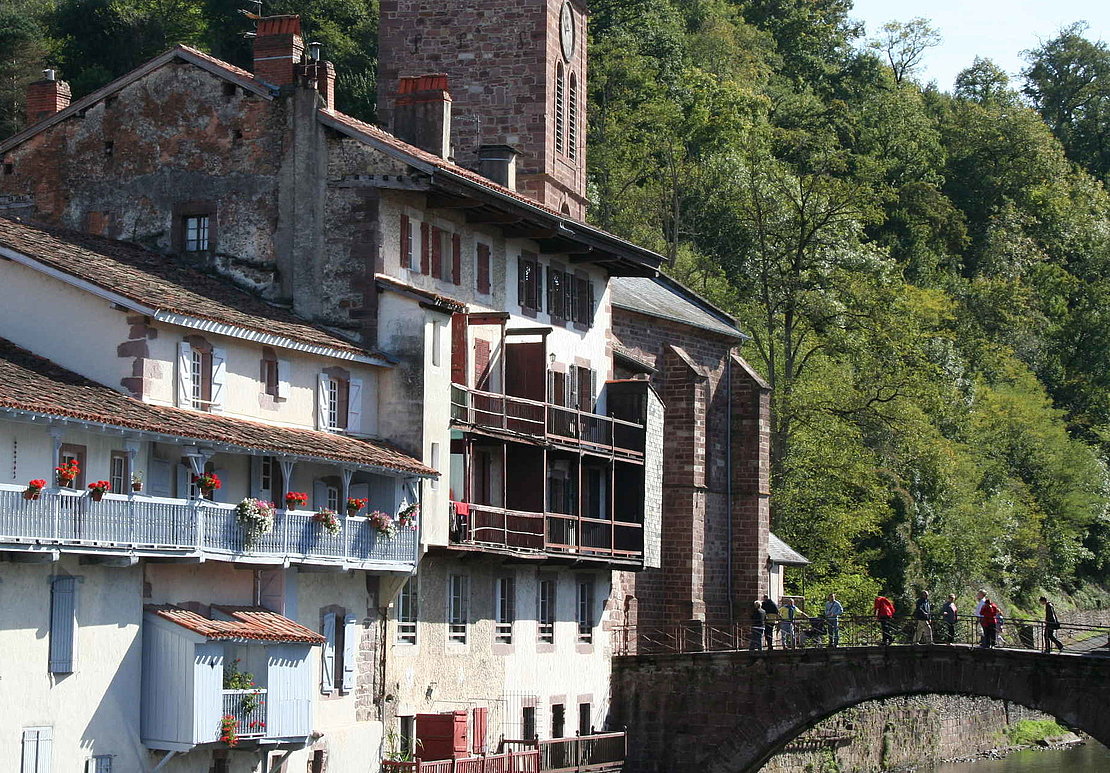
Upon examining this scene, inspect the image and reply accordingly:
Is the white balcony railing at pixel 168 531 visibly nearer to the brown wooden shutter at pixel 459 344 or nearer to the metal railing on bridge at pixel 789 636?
the brown wooden shutter at pixel 459 344

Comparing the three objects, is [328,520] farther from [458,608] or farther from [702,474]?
[702,474]

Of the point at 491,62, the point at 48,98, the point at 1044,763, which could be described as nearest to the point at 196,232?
the point at 48,98

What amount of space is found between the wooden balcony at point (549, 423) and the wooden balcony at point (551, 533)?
1724 millimetres

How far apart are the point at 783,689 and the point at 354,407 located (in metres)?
14.8

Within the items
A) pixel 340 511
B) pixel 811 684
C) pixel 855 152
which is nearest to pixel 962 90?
pixel 855 152

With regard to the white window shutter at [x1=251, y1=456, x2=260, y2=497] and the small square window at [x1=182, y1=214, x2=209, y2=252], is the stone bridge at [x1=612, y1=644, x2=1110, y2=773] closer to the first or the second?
the small square window at [x1=182, y1=214, x2=209, y2=252]

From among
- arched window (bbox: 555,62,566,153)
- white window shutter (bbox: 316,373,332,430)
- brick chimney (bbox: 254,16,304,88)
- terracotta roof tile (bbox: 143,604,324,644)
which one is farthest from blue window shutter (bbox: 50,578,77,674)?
arched window (bbox: 555,62,566,153)

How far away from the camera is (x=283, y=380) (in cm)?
4116

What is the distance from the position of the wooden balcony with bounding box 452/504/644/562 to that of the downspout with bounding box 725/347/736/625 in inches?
330

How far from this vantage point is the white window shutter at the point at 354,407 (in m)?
43.0

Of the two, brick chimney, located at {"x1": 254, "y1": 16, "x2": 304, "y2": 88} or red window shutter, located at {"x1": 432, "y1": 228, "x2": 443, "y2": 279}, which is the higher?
brick chimney, located at {"x1": 254, "y1": 16, "x2": 304, "y2": 88}

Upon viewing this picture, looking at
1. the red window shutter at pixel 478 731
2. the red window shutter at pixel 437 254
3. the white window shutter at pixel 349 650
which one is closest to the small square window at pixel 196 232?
the red window shutter at pixel 437 254

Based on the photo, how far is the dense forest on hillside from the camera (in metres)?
74.6

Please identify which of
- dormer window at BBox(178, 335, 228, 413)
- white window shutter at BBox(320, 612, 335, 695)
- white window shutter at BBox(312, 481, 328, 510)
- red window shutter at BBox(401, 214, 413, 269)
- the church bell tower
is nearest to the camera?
dormer window at BBox(178, 335, 228, 413)
